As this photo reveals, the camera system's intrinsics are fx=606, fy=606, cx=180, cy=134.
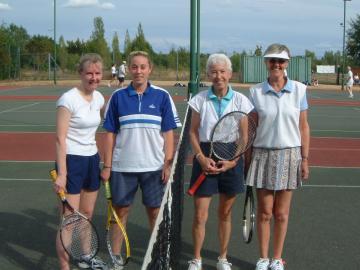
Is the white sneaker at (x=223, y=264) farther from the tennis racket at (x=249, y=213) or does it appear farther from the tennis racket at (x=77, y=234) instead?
the tennis racket at (x=77, y=234)

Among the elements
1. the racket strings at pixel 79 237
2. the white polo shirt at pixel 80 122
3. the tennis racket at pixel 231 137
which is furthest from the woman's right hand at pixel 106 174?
the tennis racket at pixel 231 137

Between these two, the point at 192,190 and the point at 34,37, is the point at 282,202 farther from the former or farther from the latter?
the point at 34,37

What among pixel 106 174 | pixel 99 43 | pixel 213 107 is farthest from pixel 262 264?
pixel 99 43

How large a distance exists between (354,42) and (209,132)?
189ft

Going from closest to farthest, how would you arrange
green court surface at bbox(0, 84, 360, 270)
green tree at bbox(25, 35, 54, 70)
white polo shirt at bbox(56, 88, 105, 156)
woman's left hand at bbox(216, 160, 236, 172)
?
white polo shirt at bbox(56, 88, 105, 156), woman's left hand at bbox(216, 160, 236, 172), green court surface at bbox(0, 84, 360, 270), green tree at bbox(25, 35, 54, 70)

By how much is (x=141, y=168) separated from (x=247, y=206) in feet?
3.53

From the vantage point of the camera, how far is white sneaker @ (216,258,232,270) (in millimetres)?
5094

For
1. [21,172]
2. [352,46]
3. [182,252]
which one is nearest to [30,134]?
[21,172]

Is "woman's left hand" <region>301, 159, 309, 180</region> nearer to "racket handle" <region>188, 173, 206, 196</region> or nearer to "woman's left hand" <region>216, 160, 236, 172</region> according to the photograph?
"woman's left hand" <region>216, 160, 236, 172</region>

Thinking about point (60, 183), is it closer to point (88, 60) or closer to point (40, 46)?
point (88, 60)

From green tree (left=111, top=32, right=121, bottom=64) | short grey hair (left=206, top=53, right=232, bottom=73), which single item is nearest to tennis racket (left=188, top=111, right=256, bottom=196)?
short grey hair (left=206, top=53, right=232, bottom=73)

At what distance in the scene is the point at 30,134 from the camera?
15188mm

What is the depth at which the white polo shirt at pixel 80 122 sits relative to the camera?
15.0ft

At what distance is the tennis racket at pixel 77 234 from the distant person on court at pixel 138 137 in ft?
1.57
